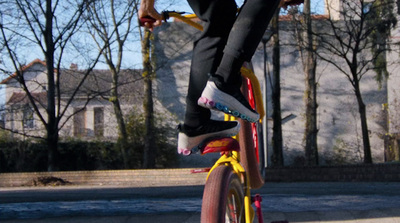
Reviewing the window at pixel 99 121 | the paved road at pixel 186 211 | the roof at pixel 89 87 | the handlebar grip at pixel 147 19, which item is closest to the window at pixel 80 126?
the window at pixel 99 121

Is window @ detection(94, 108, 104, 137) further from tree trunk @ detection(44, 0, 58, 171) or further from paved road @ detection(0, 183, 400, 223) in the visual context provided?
paved road @ detection(0, 183, 400, 223)

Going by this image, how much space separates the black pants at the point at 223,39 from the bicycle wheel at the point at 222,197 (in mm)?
270

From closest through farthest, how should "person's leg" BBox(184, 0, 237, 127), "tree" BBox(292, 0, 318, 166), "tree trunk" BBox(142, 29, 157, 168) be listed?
"person's leg" BBox(184, 0, 237, 127) → "tree" BBox(292, 0, 318, 166) → "tree trunk" BBox(142, 29, 157, 168)

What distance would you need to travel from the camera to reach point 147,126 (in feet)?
84.5

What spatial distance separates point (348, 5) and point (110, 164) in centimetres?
1675

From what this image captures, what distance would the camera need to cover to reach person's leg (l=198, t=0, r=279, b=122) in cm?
219

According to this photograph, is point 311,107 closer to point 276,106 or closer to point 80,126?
point 276,106

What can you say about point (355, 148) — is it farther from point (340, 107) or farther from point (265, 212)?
point (265, 212)

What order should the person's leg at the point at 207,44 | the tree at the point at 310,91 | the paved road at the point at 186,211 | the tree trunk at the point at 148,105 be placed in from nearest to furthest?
1. the person's leg at the point at 207,44
2. the paved road at the point at 186,211
3. the tree at the point at 310,91
4. the tree trunk at the point at 148,105

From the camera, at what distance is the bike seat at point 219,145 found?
243 centimetres

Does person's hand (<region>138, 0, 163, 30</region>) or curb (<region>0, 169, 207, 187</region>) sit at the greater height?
person's hand (<region>138, 0, 163, 30</region>)

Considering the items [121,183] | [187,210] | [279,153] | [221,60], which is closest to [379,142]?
[279,153]

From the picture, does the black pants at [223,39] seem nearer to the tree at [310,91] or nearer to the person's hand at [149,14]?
the person's hand at [149,14]

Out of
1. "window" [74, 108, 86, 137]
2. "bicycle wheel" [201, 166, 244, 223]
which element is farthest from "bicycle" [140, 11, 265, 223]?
"window" [74, 108, 86, 137]
